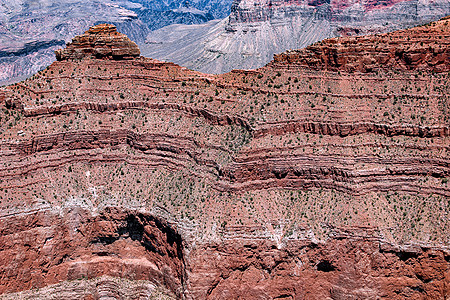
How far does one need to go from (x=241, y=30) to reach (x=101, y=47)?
337ft

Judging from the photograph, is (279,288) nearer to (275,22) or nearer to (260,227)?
(260,227)

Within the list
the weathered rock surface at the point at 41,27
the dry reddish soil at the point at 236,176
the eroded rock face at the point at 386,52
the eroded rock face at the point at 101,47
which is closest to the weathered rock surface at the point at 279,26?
the weathered rock surface at the point at 41,27

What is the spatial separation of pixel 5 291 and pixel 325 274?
23961mm

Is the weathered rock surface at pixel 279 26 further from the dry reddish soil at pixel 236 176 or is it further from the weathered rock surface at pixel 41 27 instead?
the dry reddish soil at pixel 236 176

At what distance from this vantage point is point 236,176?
37250 millimetres

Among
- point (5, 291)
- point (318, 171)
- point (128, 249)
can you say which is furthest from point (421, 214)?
point (5, 291)

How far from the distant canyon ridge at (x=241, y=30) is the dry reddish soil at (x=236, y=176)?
75.2 meters

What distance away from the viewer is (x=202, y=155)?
39188 millimetres

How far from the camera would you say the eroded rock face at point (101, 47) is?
44.3 meters

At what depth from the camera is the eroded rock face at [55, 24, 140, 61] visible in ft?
145

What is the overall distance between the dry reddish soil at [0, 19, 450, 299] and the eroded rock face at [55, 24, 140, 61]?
26cm

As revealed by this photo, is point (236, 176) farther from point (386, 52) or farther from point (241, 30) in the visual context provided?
point (241, 30)

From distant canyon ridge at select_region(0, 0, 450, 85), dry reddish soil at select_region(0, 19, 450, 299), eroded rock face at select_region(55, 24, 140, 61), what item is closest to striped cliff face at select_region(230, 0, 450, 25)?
distant canyon ridge at select_region(0, 0, 450, 85)

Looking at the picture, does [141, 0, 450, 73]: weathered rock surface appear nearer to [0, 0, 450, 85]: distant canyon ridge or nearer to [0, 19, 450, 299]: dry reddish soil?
[0, 0, 450, 85]: distant canyon ridge
